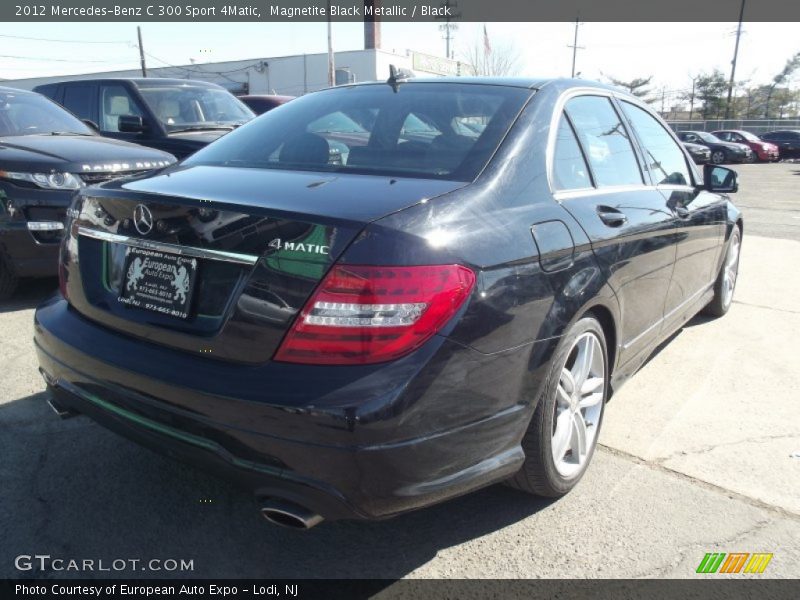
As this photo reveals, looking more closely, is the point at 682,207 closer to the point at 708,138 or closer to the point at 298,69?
the point at 708,138

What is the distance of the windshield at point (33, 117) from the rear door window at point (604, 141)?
516cm

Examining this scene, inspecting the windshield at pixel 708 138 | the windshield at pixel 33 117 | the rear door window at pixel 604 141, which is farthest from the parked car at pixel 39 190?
the windshield at pixel 708 138

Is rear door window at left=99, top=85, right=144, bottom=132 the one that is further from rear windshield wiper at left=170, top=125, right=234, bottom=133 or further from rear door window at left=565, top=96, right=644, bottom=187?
rear door window at left=565, top=96, right=644, bottom=187

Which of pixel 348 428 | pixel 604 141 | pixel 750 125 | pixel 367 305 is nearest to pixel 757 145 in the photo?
pixel 750 125

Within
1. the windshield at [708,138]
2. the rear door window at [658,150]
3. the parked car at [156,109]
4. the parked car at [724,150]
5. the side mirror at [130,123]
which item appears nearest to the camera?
the rear door window at [658,150]

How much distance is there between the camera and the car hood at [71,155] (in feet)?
16.2

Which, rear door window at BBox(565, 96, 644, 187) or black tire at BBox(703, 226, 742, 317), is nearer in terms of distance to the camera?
rear door window at BBox(565, 96, 644, 187)

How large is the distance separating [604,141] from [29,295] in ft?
15.5

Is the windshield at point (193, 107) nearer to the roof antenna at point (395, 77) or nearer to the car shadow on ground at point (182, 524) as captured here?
the roof antenna at point (395, 77)

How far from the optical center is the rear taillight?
1.87 meters

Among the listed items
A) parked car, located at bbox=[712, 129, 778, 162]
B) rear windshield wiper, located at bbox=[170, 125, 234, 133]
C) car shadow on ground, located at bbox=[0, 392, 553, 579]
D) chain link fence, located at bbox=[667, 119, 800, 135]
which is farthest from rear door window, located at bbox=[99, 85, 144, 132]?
chain link fence, located at bbox=[667, 119, 800, 135]

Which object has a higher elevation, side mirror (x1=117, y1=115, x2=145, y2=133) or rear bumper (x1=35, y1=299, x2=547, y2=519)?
side mirror (x1=117, y1=115, x2=145, y2=133)

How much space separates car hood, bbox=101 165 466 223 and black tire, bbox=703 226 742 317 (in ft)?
12.4

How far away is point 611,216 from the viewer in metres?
2.88
